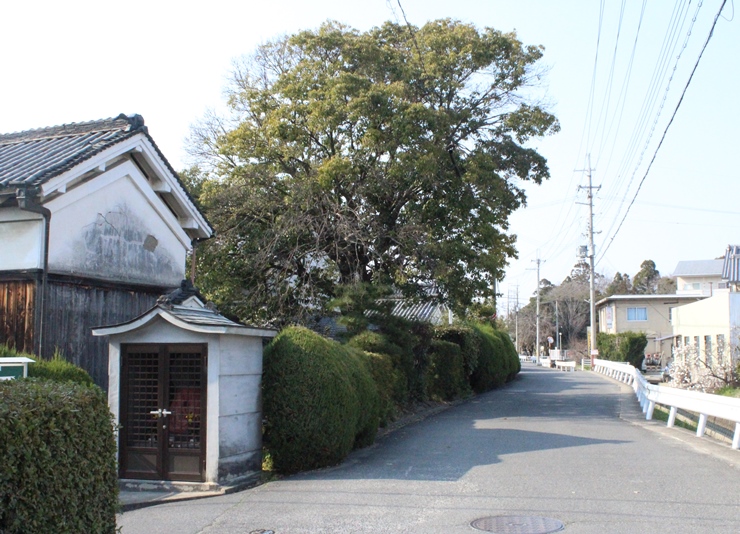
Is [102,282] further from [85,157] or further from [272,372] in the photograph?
[272,372]

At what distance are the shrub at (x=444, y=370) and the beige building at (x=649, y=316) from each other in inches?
1676

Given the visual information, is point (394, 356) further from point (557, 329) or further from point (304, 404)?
point (557, 329)

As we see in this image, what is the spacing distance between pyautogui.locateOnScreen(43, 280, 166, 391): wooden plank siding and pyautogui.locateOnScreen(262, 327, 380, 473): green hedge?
3689 millimetres

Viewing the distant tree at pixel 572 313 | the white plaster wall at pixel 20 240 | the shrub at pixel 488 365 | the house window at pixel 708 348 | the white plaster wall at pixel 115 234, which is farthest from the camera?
the distant tree at pixel 572 313

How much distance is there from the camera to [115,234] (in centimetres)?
1452

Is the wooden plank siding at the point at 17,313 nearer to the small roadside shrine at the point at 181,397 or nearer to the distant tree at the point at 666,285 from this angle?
the small roadside shrine at the point at 181,397

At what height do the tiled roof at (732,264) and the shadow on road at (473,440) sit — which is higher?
the tiled roof at (732,264)

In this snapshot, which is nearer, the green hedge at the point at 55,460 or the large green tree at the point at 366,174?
the green hedge at the point at 55,460

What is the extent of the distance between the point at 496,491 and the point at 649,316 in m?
62.1

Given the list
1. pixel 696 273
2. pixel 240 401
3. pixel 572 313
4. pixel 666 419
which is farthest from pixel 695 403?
pixel 572 313

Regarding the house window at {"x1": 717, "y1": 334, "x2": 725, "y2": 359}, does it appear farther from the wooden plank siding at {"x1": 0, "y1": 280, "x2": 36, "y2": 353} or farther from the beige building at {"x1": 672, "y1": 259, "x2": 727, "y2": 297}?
the beige building at {"x1": 672, "y1": 259, "x2": 727, "y2": 297}

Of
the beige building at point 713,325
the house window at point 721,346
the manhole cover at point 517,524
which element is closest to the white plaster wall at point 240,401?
the manhole cover at point 517,524

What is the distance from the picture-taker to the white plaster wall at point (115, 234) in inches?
514

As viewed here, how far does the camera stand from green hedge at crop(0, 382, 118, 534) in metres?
4.86
